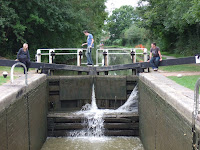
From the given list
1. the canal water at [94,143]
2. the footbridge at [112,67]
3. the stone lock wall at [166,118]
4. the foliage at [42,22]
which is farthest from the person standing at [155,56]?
the foliage at [42,22]

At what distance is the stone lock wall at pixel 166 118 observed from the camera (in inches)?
161

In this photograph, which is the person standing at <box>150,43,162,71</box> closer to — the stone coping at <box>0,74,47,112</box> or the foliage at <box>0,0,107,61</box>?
the stone coping at <box>0,74,47,112</box>

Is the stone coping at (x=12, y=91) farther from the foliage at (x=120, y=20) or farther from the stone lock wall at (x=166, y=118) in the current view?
the foliage at (x=120, y=20)

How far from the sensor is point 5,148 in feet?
15.2

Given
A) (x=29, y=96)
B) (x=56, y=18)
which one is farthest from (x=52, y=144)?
(x=56, y=18)

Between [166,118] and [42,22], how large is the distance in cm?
1490

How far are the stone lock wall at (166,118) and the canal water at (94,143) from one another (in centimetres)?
75

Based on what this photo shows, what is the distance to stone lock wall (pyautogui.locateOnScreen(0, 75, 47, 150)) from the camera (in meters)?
4.82

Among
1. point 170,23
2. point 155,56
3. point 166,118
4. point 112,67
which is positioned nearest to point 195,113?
point 166,118

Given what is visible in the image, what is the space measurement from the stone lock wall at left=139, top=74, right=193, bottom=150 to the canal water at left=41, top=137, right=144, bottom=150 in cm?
75

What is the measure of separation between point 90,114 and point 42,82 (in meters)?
1.82

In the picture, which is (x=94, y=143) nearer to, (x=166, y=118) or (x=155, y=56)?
(x=155, y=56)

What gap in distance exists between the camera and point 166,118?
5258mm

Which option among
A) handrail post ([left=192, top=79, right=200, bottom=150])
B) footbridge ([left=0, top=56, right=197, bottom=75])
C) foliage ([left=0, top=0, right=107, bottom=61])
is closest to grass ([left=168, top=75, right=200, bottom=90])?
footbridge ([left=0, top=56, right=197, bottom=75])
